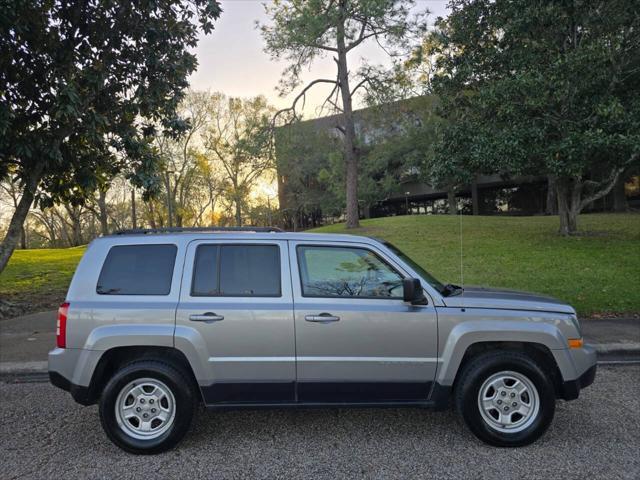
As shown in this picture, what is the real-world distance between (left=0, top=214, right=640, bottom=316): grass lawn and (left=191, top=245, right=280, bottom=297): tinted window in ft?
22.6

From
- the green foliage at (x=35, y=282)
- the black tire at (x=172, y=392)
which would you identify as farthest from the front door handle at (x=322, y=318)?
the green foliage at (x=35, y=282)

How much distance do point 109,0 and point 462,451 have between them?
8.47 metres

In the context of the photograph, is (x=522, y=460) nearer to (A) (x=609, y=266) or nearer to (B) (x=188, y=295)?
(B) (x=188, y=295)

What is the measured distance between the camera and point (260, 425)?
13.6ft

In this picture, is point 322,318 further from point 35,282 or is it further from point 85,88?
point 35,282

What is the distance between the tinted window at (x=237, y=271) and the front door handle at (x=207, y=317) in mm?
189

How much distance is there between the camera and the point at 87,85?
27.0ft

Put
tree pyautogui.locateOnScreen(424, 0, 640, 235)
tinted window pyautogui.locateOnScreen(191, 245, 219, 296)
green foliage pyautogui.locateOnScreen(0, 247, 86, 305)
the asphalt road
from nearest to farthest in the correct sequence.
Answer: the asphalt road
tinted window pyautogui.locateOnScreen(191, 245, 219, 296)
green foliage pyautogui.locateOnScreen(0, 247, 86, 305)
tree pyautogui.locateOnScreen(424, 0, 640, 235)

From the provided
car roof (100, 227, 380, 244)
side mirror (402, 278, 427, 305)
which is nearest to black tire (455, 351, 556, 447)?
side mirror (402, 278, 427, 305)

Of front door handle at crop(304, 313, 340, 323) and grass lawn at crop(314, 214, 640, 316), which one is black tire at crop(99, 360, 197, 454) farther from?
grass lawn at crop(314, 214, 640, 316)

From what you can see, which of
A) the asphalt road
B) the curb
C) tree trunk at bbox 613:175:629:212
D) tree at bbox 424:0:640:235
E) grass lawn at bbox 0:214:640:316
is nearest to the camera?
the asphalt road

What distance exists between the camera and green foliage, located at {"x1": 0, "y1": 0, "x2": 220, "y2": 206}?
309 inches

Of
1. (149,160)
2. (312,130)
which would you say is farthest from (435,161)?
(312,130)

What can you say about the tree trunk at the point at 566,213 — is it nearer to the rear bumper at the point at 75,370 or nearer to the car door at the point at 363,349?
the car door at the point at 363,349
